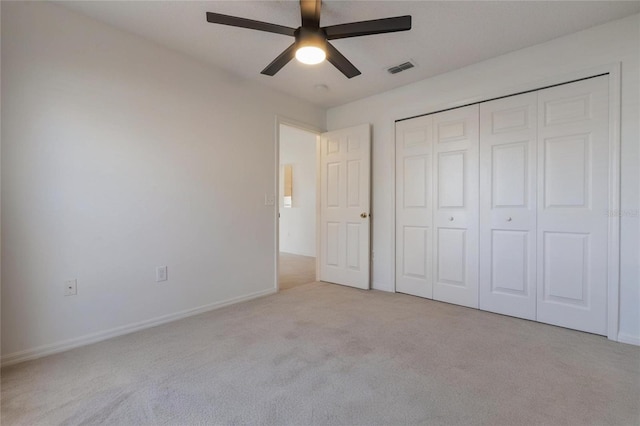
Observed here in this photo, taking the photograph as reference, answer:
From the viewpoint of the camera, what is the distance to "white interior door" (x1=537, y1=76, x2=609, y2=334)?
2.32 m

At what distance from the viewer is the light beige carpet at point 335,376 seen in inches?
56.7

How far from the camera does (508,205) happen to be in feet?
9.05

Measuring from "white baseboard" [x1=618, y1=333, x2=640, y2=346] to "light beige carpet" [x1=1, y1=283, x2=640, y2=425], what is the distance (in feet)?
0.34

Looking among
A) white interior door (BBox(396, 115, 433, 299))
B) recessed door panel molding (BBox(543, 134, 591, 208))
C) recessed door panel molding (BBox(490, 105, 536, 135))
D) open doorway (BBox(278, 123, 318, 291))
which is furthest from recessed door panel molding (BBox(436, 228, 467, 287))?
open doorway (BBox(278, 123, 318, 291))

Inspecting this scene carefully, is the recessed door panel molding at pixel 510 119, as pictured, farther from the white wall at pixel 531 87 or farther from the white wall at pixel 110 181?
the white wall at pixel 110 181

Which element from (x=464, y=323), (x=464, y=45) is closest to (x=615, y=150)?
(x=464, y=45)

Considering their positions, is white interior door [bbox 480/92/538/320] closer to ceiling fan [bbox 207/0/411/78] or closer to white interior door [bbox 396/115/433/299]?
white interior door [bbox 396/115/433/299]

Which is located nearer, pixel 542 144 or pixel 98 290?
pixel 98 290

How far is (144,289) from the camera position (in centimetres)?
250

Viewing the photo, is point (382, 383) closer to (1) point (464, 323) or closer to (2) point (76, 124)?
(1) point (464, 323)

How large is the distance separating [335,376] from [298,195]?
5.07m

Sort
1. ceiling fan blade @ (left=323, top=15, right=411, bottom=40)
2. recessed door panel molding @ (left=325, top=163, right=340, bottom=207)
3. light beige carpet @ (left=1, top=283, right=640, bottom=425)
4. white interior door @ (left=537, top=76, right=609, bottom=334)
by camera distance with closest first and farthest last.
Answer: light beige carpet @ (left=1, top=283, right=640, bottom=425) → ceiling fan blade @ (left=323, top=15, right=411, bottom=40) → white interior door @ (left=537, top=76, right=609, bottom=334) → recessed door panel molding @ (left=325, top=163, right=340, bottom=207)

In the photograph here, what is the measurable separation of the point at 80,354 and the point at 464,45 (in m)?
3.80

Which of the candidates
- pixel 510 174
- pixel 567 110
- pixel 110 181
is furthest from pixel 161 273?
pixel 567 110
